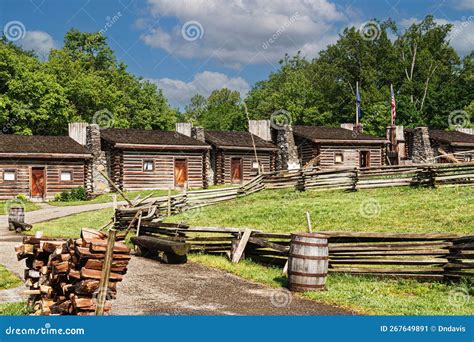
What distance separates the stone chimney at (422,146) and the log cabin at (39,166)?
→ 26003 millimetres

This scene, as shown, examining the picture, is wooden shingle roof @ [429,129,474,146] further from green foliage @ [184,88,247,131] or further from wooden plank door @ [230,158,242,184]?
green foliage @ [184,88,247,131]

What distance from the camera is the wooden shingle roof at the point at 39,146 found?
A: 3488 cm

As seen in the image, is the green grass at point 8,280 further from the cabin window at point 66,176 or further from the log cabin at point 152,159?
the cabin window at point 66,176

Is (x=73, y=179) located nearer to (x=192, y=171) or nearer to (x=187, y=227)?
(x=192, y=171)

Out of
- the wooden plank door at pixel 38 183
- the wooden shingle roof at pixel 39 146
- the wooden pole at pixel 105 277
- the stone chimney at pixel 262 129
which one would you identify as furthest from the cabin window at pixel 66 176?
the wooden pole at pixel 105 277

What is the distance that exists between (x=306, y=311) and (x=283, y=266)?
3994 millimetres

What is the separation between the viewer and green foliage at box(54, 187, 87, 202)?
1403 inches

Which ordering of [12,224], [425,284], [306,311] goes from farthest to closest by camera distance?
1. [12,224]
2. [425,284]
3. [306,311]

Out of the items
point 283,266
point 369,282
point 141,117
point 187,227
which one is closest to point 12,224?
point 187,227

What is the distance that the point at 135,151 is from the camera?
37875 millimetres
